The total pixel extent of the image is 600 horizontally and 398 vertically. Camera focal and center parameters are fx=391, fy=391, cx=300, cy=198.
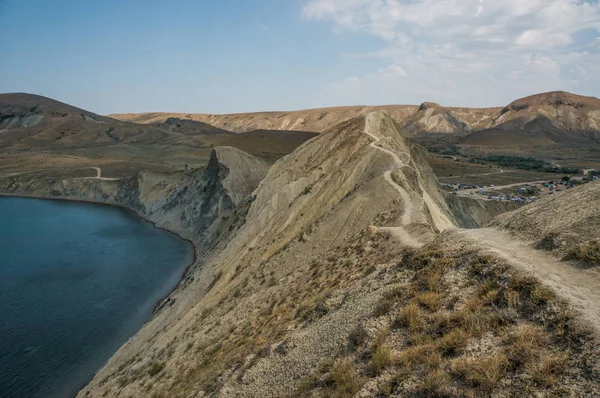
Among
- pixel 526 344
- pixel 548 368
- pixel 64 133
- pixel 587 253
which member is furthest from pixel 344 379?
pixel 64 133

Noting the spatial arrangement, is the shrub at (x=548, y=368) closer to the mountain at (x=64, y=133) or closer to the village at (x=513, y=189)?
the village at (x=513, y=189)

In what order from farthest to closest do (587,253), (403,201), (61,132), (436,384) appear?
(61,132)
(403,201)
(587,253)
(436,384)

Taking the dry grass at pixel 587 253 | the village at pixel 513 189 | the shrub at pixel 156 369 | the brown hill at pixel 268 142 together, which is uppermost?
the brown hill at pixel 268 142

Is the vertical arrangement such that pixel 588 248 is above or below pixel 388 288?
above

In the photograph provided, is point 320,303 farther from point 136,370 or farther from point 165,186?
point 165,186

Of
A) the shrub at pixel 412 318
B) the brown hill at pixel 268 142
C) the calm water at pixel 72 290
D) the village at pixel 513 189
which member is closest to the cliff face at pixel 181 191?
the calm water at pixel 72 290

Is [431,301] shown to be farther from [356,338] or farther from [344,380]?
[344,380]

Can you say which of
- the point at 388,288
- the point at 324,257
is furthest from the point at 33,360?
the point at 388,288
